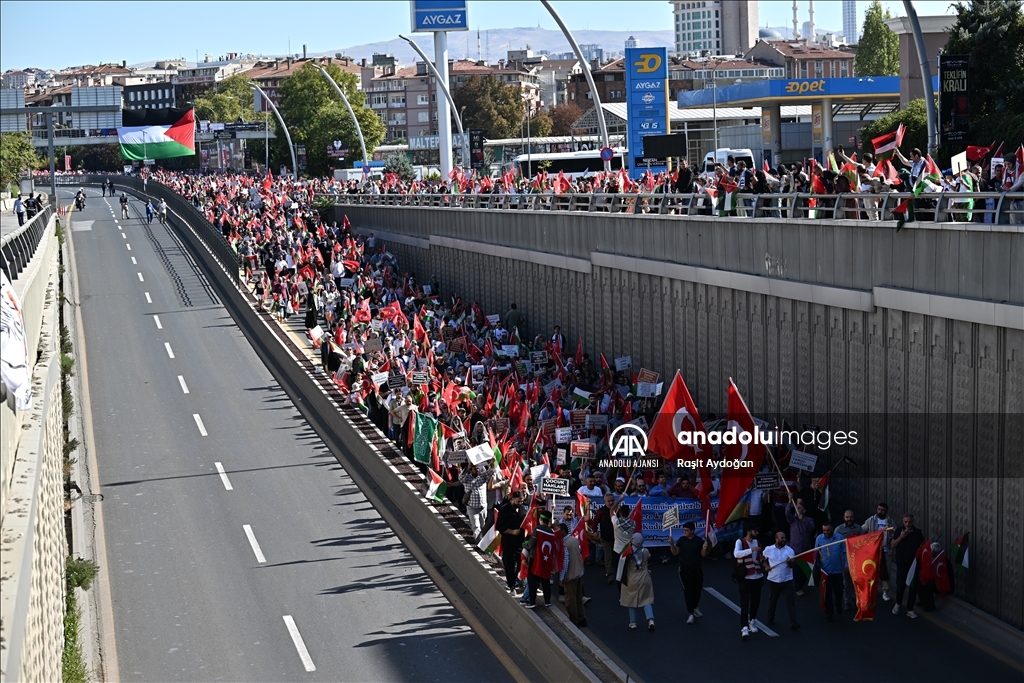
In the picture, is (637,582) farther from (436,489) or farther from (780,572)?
(436,489)

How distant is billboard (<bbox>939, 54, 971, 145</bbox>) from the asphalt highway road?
11.6 metres

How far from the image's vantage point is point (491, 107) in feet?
405

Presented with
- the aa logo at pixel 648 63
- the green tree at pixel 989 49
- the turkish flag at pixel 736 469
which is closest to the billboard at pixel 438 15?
the aa logo at pixel 648 63

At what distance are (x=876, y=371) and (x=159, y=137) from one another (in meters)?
51.7

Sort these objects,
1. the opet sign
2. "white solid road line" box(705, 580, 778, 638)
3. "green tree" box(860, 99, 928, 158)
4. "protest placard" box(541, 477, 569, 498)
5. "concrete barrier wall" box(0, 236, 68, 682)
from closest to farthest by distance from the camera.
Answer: "concrete barrier wall" box(0, 236, 68, 682) → "white solid road line" box(705, 580, 778, 638) → "protest placard" box(541, 477, 569, 498) → "green tree" box(860, 99, 928, 158) → the opet sign

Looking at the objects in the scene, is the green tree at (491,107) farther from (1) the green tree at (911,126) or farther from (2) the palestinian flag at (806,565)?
(2) the palestinian flag at (806,565)

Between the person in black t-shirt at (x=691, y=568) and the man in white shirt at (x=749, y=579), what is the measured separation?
58cm

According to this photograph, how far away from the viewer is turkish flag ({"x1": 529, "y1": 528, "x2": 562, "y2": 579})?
1653 centimetres

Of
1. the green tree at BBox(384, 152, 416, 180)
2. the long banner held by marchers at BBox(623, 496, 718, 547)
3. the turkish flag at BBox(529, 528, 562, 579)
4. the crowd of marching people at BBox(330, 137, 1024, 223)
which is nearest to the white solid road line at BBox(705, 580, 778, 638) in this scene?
the long banner held by marchers at BBox(623, 496, 718, 547)

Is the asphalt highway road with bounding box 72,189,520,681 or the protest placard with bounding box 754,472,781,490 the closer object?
the asphalt highway road with bounding box 72,189,520,681

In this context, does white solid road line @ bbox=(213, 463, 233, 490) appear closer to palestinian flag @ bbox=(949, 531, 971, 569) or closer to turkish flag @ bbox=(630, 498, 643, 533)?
turkish flag @ bbox=(630, 498, 643, 533)

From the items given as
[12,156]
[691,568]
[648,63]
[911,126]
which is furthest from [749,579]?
[12,156]

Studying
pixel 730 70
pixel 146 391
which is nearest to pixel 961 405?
pixel 146 391

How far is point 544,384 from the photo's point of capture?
28344 mm
